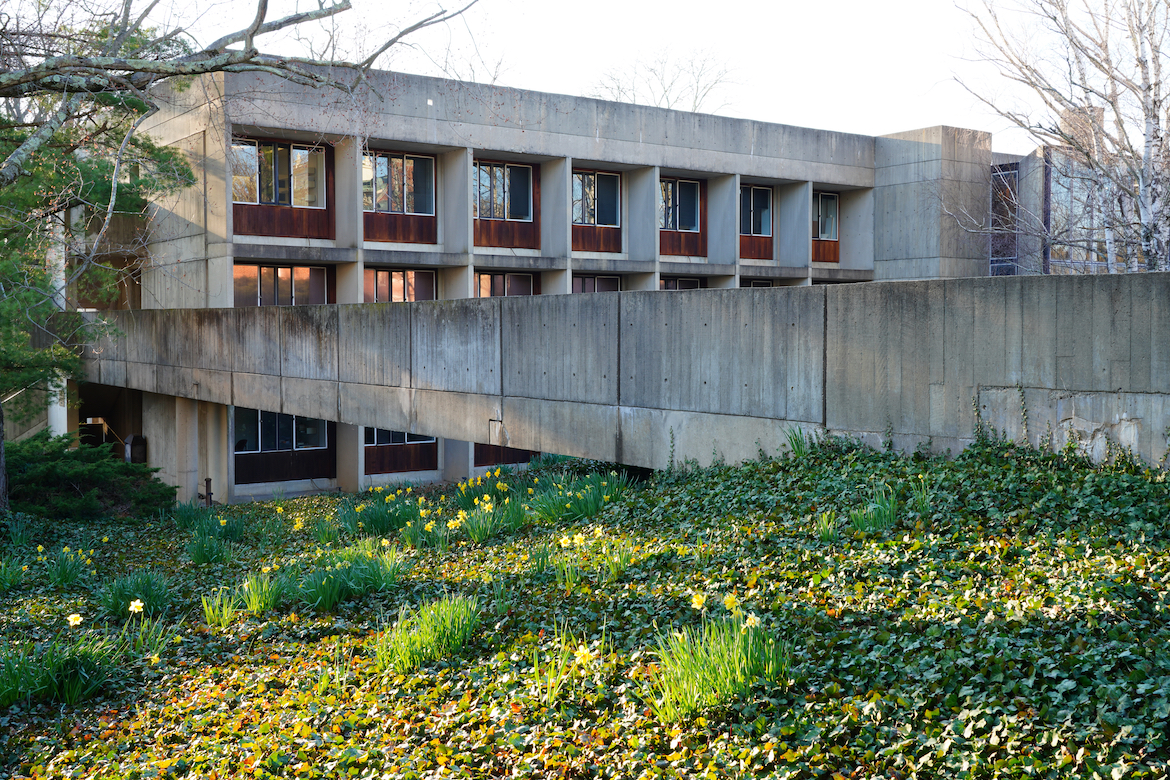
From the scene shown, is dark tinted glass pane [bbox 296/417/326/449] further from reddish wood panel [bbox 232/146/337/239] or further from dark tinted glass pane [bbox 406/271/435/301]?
reddish wood panel [bbox 232/146/337/239]

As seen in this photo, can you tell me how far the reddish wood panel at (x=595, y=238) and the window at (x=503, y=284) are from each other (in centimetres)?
167

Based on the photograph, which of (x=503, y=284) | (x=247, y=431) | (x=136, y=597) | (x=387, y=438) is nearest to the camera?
(x=136, y=597)

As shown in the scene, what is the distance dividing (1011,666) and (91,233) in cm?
2637

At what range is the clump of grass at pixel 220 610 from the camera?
7184 millimetres

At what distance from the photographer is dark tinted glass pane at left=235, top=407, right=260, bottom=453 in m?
23.4

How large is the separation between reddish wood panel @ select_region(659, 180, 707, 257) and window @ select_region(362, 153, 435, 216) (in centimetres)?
714

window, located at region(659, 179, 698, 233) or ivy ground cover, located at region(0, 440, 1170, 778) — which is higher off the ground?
window, located at region(659, 179, 698, 233)

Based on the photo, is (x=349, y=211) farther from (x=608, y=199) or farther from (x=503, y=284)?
(x=608, y=199)

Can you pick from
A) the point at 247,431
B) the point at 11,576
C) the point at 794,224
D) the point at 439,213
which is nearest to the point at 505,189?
the point at 439,213

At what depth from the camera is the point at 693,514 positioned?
7914mm

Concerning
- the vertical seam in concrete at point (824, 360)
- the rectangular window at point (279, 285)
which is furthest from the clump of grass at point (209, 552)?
the rectangular window at point (279, 285)

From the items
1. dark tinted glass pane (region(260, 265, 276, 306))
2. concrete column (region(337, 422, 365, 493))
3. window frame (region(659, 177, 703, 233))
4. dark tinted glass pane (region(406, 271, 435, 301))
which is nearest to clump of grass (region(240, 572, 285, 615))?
concrete column (region(337, 422, 365, 493))

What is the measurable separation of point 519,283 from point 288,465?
7.92m

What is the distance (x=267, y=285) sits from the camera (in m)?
23.6
